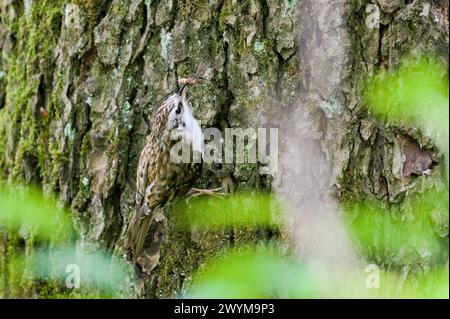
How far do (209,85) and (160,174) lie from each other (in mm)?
380

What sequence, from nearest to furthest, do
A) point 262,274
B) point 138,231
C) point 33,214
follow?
1. point 262,274
2. point 138,231
3. point 33,214

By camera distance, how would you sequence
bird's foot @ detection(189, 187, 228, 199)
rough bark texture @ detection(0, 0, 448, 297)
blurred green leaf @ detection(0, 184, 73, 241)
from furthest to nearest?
blurred green leaf @ detection(0, 184, 73, 241), bird's foot @ detection(189, 187, 228, 199), rough bark texture @ detection(0, 0, 448, 297)

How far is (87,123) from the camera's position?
92.2 inches

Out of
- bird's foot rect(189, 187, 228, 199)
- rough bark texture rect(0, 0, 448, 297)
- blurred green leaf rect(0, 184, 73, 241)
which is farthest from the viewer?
blurred green leaf rect(0, 184, 73, 241)

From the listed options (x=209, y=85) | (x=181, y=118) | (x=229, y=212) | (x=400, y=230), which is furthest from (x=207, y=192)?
(x=400, y=230)

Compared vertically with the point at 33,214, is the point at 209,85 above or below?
above

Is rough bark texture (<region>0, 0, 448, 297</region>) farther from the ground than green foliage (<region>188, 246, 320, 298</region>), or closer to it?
farther from the ground

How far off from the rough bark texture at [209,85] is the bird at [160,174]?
0.05 m

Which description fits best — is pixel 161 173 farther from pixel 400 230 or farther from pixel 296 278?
pixel 400 230

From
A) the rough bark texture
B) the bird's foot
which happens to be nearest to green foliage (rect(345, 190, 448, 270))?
the rough bark texture

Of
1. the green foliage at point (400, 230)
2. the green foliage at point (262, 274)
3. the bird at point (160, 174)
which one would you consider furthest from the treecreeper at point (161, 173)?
the green foliage at point (400, 230)

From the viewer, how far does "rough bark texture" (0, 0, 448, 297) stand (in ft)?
6.88

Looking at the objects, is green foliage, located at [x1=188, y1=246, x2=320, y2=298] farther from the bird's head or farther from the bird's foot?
the bird's head

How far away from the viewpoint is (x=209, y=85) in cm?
216
